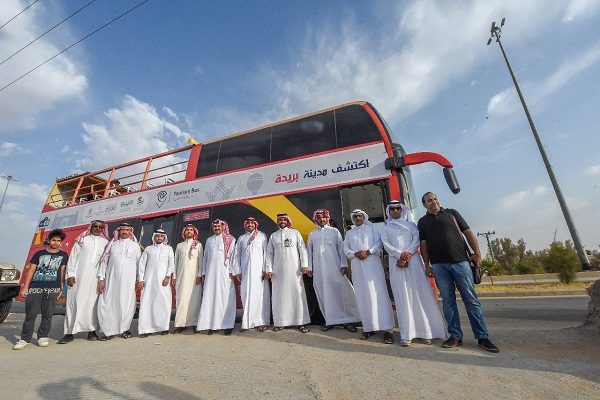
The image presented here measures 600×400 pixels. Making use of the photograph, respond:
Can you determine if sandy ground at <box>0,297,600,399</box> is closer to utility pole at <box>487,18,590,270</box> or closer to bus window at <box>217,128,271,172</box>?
bus window at <box>217,128,271,172</box>

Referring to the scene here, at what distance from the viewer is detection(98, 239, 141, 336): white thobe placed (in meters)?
4.83

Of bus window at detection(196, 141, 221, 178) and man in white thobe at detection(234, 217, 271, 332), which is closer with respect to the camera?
man in white thobe at detection(234, 217, 271, 332)

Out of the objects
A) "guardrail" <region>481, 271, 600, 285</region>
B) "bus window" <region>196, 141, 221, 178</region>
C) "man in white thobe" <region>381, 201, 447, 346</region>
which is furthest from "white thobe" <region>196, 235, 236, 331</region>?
"guardrail" <region>481, 271, 600, 285</region>

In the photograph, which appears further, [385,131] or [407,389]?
[385,131]

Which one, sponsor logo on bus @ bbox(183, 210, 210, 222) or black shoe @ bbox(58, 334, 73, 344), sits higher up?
sponsor logo on bus @ bbox(183, 210, 210, 222)

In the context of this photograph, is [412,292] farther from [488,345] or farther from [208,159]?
[208,159]

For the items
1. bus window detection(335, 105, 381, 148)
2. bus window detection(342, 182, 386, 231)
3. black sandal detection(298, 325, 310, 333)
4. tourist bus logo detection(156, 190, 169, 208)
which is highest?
bus window detection(335, 105, 381, 148)

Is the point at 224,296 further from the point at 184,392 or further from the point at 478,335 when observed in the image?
the point at 478,335

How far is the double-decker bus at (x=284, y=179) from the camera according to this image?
4789mm

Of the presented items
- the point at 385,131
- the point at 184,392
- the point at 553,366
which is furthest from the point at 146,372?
the point at 385,131

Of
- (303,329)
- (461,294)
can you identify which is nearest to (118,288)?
(303,329)

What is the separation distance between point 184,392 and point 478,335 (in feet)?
9.97

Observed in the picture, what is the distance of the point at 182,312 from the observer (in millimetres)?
5094

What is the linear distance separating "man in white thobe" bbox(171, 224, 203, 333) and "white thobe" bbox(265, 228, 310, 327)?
135 cm
